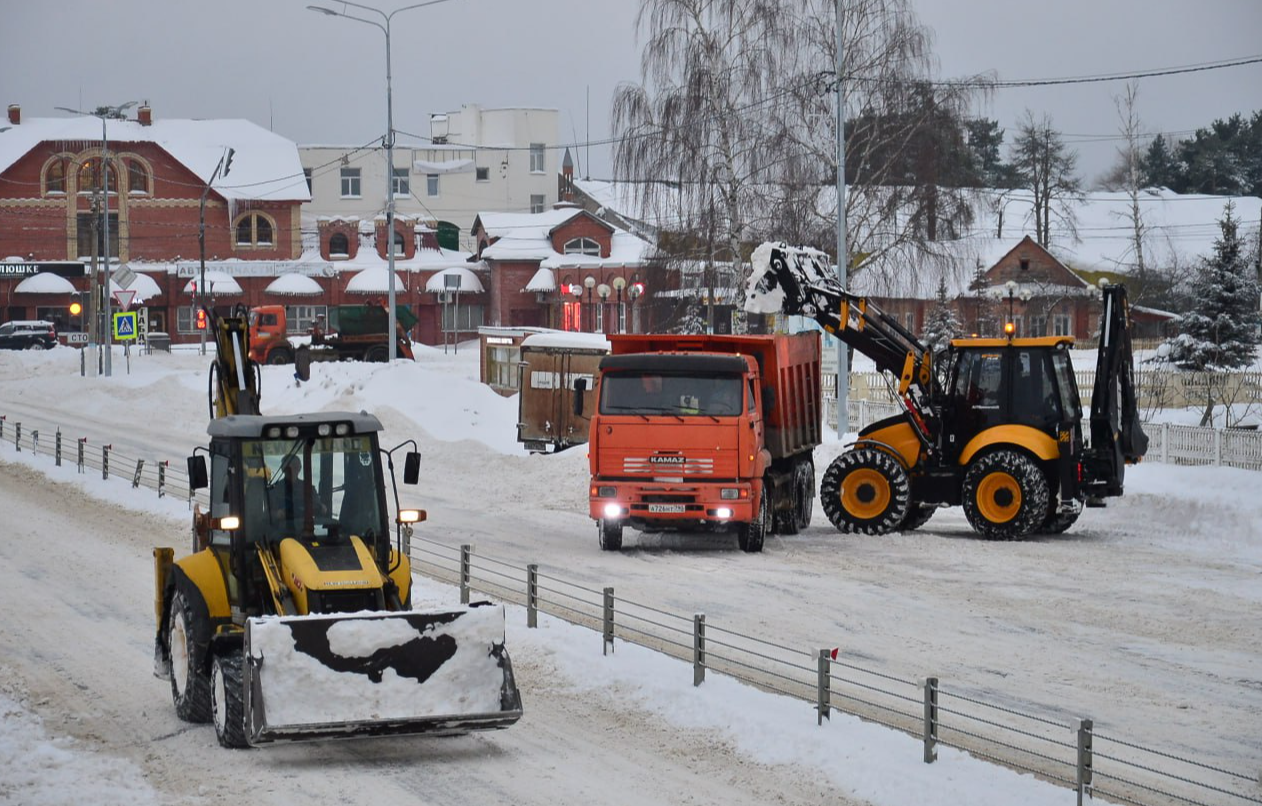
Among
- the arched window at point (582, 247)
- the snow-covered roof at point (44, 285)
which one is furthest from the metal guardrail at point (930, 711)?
the snow-covered roof at point (44, 285)

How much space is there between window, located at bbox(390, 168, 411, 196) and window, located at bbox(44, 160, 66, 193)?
19981mm

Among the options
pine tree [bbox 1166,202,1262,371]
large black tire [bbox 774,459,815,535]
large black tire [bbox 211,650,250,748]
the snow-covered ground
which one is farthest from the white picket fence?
large black tire [bbox 211,650,250,748]

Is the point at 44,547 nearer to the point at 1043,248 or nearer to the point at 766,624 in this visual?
the point at 766,624

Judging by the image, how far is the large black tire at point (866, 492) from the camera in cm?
2255

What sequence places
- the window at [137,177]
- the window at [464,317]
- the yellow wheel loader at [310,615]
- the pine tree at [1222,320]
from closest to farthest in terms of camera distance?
1. the yellow wheel loader at [310,615]
2. the pine tree at [1222,320]
3. the window at [137,177]
4. the window at [464,317]

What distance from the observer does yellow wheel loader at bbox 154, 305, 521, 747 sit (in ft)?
33.3

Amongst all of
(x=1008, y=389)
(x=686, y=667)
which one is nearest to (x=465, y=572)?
(x=686, y=667)

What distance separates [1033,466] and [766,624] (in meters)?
7.60

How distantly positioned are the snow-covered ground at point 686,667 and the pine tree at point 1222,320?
17420 millimetres

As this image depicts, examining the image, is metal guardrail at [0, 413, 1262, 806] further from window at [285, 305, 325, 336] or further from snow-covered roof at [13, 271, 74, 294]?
snow-covered roof at [13, 271, 74, 294]

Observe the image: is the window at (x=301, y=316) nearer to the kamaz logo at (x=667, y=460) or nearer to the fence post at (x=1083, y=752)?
the kamaz logo at (x=667, y=460)

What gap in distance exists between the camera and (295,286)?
76938 millimetres

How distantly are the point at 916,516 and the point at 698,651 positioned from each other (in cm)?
1182

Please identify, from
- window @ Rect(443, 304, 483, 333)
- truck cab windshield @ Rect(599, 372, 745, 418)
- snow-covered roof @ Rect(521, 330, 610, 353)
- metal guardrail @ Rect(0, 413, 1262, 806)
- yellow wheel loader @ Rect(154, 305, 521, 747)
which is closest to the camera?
metal guardrail @ Rect(0, 413, 1262, 806)
